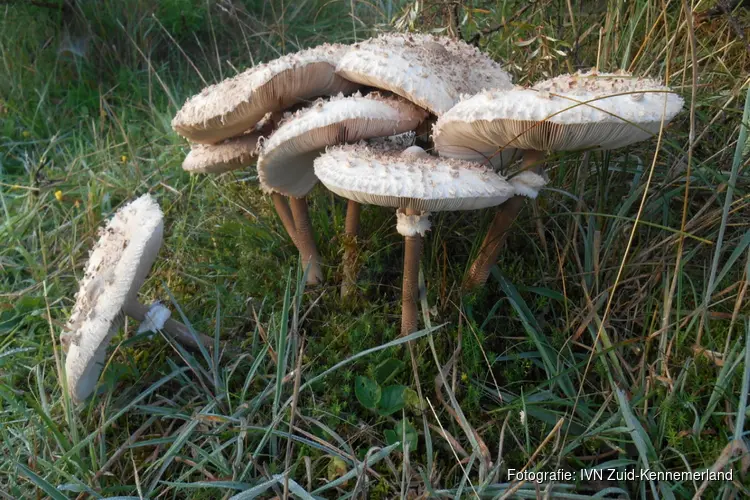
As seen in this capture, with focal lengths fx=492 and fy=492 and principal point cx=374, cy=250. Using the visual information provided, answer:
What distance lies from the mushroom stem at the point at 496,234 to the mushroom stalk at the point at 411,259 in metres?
0.33

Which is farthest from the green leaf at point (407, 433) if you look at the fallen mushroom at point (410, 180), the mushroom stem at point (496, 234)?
the fallen mushroom at point (410, 180)

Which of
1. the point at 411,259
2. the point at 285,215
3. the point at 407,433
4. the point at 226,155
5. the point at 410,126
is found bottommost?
the point at 407,433

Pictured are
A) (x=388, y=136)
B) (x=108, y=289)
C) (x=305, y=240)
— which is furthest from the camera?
(x=305, y=240)

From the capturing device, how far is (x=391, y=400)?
7.53 ft

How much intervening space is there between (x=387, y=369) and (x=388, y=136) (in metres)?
1.17

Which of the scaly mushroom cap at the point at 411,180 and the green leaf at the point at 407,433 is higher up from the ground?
the scaly mushroom cap at the point at 411,180

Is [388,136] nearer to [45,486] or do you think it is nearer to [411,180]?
[411,180]

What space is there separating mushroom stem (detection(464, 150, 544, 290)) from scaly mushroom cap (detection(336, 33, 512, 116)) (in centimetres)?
45

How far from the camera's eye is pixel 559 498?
190cm

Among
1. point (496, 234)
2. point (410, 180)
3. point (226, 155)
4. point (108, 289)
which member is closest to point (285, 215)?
point (226, 155)

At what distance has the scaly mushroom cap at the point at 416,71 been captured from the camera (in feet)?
7.09

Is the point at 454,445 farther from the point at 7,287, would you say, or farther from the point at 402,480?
the point at 7,287

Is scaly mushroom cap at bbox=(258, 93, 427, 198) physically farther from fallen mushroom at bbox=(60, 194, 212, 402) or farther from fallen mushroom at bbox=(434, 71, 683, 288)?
fallen mushroom at bbox=(60, 194, 212, 402)

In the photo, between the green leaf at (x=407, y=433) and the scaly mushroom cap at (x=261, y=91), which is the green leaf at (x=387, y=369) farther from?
the scaly mushroom cap at (x=261, y=91)
